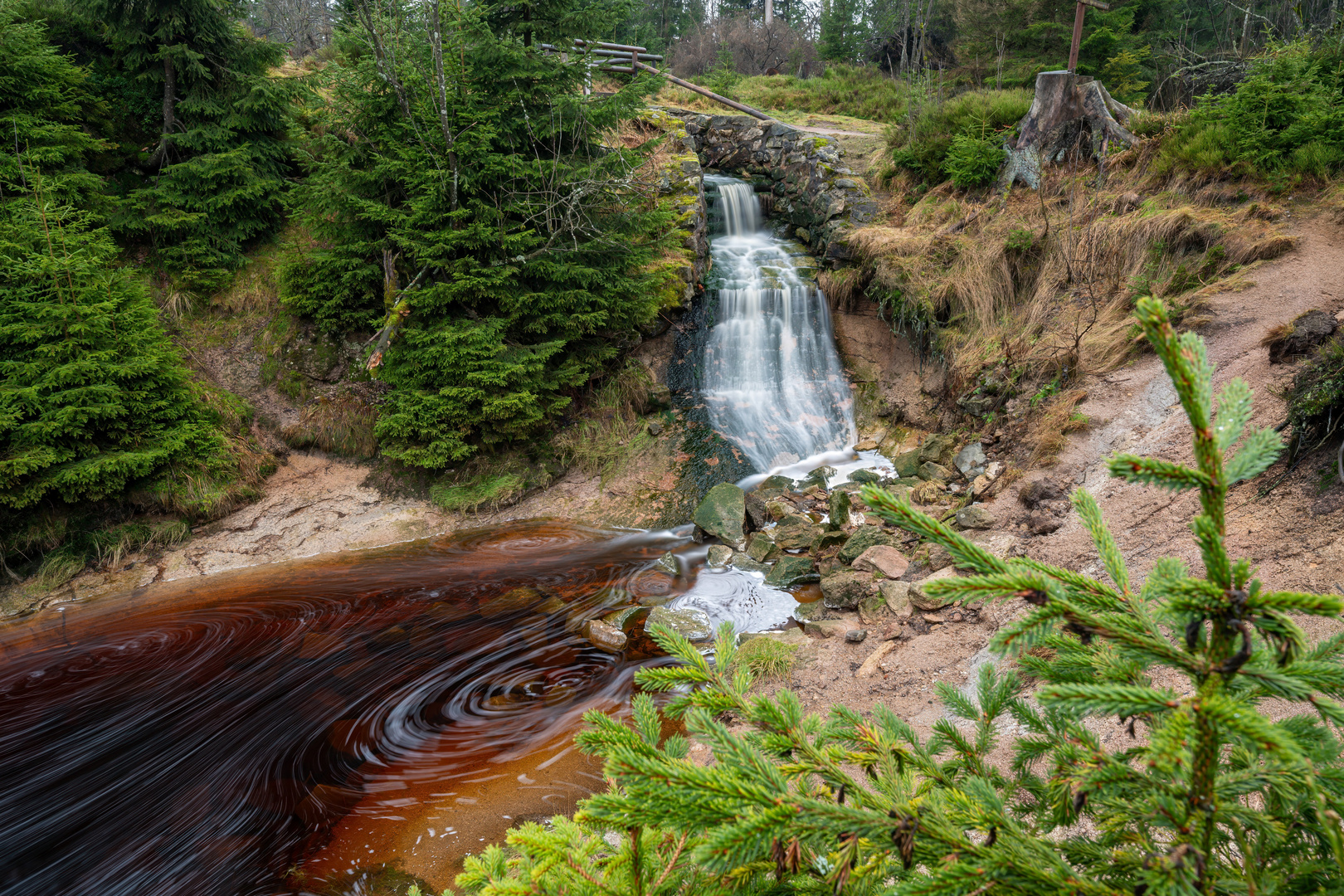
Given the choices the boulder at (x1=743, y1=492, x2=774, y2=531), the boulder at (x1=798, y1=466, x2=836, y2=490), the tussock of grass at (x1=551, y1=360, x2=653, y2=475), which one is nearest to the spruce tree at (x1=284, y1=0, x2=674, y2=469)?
the tussock of grass at (x1=551, y1=360, x2=653, y2=475)

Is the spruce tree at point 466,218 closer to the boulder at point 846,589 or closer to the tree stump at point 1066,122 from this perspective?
the boulder at point 846,589

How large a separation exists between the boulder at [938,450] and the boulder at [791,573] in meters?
2.57

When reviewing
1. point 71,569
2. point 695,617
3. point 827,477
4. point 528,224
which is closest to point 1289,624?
point 695,617

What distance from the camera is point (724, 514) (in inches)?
323

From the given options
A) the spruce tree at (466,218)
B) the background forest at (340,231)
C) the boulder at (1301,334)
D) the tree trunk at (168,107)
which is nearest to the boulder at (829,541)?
the background forest at (340,231)

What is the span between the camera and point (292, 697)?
18.0 ft

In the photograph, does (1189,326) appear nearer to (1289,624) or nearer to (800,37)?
(1289,624)

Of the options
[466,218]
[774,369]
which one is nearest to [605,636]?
[466,218]

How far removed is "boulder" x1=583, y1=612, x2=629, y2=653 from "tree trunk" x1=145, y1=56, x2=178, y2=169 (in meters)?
9.41

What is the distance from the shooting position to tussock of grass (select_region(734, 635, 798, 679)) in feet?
17.3

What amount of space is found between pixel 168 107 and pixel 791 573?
1104 centimetres

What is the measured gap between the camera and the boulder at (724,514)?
802 centimetres

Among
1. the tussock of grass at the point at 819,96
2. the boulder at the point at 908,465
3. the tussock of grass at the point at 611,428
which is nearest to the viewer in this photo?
the boulder at the point at 908,465

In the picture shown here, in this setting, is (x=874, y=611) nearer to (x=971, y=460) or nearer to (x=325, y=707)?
(x=971, y=460)
